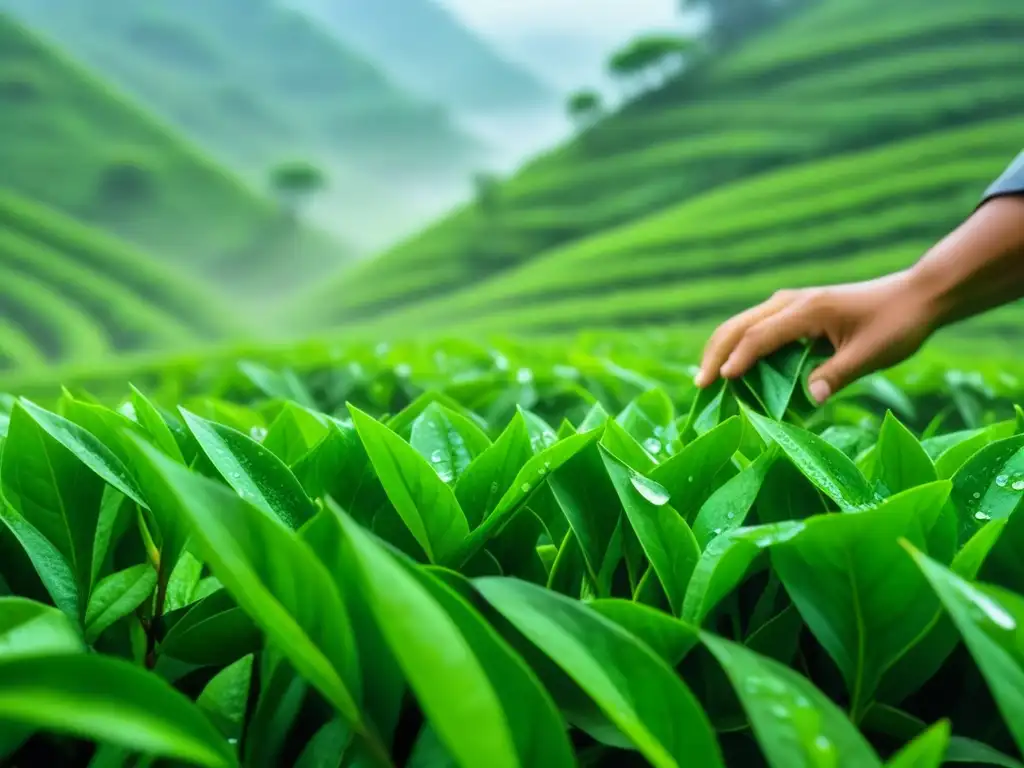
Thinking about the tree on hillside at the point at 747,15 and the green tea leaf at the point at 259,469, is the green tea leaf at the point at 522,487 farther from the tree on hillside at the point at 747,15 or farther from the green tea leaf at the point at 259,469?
the tree on hillside at the point at 747,15

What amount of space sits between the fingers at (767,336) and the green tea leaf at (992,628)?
1.35 feet

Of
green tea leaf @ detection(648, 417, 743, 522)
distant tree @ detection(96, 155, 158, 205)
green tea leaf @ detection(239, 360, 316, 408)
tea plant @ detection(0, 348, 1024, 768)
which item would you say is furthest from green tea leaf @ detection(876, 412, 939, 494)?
distant tree @ detection(96, 155, 158, 205)

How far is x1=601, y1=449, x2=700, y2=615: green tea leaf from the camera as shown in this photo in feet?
1.23

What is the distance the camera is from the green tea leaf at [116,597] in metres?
0.37

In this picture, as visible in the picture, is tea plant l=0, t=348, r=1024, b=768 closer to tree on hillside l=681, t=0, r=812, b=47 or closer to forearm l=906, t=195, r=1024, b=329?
forearm l=906, t=195, r=1024, b=329

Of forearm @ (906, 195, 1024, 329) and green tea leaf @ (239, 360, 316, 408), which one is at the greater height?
green tea leaf @ (239, 360, 316, 408)

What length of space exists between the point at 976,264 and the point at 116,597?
0.76 m

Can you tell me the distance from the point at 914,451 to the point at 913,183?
13.3 metres

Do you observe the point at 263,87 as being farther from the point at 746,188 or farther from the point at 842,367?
the point at 842,367

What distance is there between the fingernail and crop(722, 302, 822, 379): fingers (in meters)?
0.05

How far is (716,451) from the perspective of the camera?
1.47 ft

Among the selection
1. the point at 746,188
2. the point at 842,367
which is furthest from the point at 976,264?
the point at 746,188

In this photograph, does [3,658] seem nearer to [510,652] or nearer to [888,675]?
[510,652]

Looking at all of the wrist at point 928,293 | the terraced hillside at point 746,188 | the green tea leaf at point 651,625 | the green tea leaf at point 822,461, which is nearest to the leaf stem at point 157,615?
→ the green tea leaf at point 651,625
